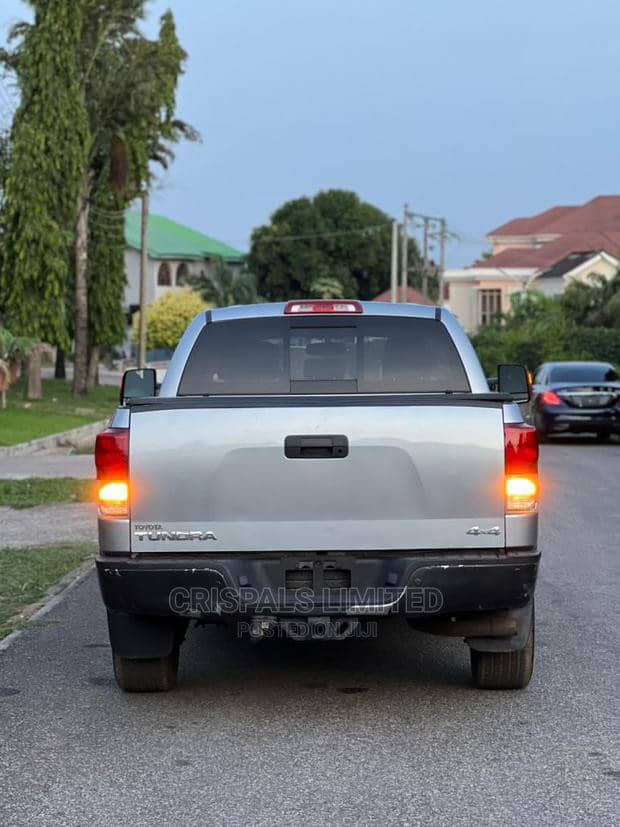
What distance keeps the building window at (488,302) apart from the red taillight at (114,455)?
8286 centimetres

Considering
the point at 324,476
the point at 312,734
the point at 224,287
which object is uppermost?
the point at 224,287

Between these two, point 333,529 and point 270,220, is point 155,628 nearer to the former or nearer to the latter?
point 333,529

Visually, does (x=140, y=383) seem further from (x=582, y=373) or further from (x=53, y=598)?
(x=582, y=373)

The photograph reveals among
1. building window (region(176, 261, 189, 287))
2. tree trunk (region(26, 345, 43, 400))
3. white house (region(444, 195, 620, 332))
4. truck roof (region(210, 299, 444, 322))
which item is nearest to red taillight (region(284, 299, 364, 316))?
truck roof (region(210, 299, 444, 322))

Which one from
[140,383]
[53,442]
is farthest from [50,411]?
[140,383]

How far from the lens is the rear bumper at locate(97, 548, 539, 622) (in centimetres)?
661

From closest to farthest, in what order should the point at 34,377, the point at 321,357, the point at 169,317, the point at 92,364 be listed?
the point at 321,357
the point at 34,377
the point at 92,364
the point at 169,317

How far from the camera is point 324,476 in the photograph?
6.63 m

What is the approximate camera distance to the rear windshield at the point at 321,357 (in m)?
7.98

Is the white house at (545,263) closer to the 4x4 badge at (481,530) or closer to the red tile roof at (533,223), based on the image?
the red tile roof at (533,223)

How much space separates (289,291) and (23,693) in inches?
3866

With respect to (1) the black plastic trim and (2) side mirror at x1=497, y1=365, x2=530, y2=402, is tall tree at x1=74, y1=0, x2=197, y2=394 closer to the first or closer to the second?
(2) side mirror at x1=497, y1=365, x2=530, y2=402

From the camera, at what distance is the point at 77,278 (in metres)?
48.0

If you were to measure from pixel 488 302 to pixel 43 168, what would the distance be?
5012cm
